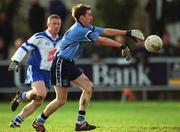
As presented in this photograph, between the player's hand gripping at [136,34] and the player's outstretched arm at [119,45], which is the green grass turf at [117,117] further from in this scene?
the player's hand gripping at [136,34]

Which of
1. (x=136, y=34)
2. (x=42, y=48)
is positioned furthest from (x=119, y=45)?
(x=42, y=48)

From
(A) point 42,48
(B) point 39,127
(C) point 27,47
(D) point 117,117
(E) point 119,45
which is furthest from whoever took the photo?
(D) point 117,117

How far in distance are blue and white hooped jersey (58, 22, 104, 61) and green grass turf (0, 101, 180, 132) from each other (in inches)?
58.0

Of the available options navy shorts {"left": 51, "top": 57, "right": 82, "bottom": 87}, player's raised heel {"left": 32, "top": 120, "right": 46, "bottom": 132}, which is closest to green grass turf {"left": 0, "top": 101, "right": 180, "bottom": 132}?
player's raised heel {"left": 32, "top": 120, "right": 46, "bottom": 132}

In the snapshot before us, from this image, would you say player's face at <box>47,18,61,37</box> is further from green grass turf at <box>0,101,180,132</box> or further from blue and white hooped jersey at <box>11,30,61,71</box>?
green grass turf at <box>0,101,180,132</box>

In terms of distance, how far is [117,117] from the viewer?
62.5ft

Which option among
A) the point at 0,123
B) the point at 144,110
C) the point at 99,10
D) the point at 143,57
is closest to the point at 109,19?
the point at 99,10

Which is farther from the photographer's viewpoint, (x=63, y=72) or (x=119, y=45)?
(x=63, y=72)

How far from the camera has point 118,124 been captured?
16.6 m

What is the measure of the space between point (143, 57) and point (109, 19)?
279 centimetres

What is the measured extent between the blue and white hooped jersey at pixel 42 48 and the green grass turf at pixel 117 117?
1.31m

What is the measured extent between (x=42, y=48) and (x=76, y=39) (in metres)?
1.61

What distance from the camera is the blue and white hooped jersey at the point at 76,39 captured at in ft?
48.2

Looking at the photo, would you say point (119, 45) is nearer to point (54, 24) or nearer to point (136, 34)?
point (136, 34)
